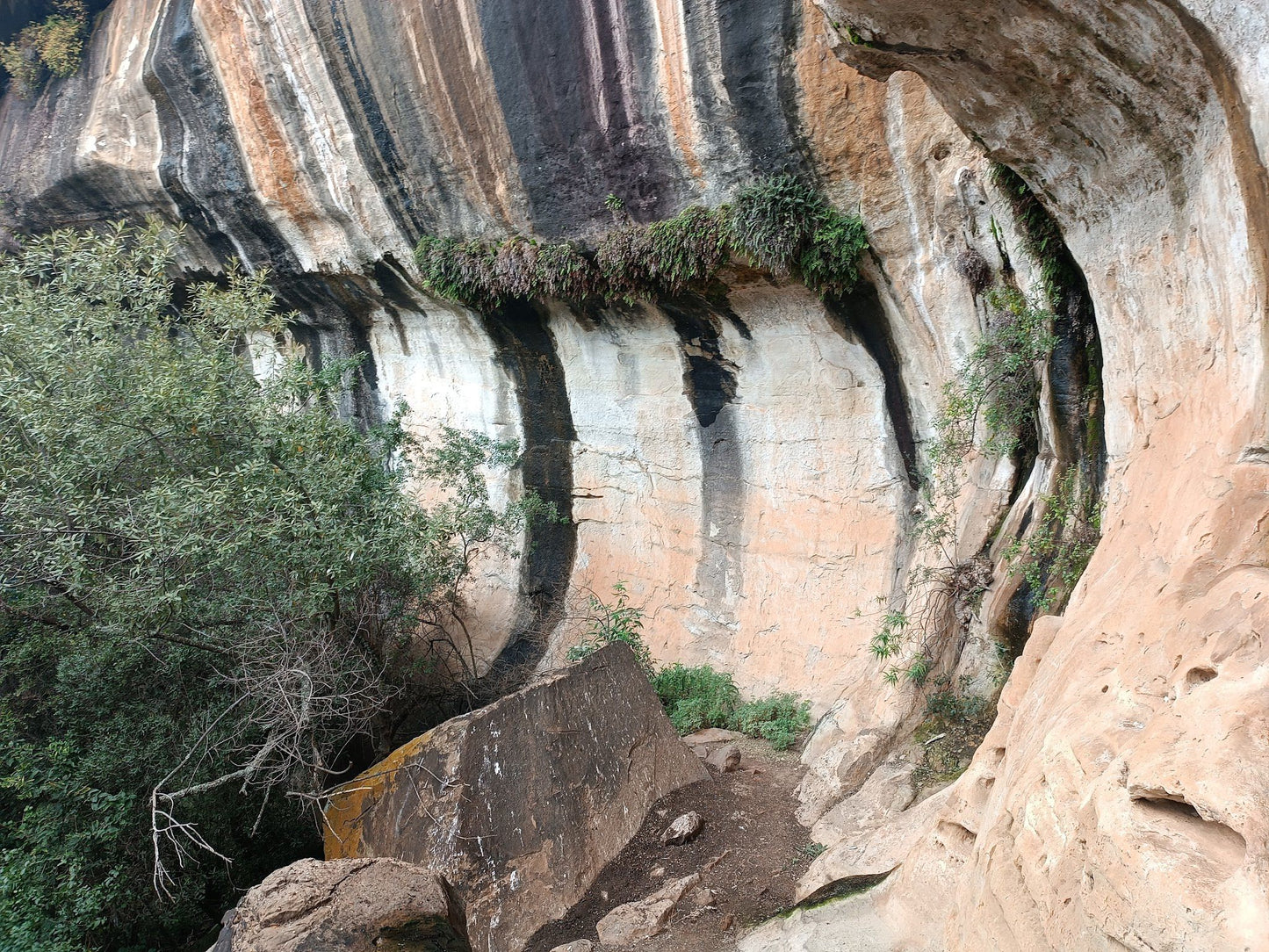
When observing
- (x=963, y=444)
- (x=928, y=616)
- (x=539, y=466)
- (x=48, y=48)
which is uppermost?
(x=48, y=48)

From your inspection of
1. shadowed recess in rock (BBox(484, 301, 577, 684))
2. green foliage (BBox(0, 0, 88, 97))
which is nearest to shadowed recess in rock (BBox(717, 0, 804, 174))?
shadowed recess in rock (BBox(484, 301, 577, 684))

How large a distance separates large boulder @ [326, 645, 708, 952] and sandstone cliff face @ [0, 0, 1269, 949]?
1605 mm

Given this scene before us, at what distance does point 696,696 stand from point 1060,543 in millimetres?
3946

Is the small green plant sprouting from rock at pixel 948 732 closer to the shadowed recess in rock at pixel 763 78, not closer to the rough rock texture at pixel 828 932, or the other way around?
the rough rock texture at pixel 828 932

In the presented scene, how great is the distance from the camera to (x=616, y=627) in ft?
25.8

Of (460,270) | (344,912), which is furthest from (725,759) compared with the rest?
(460,270)

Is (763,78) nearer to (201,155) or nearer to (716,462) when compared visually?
(716,462)

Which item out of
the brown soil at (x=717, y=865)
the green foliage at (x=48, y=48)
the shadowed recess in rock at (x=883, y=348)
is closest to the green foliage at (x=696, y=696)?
the brown soil at (x=717, y=865)

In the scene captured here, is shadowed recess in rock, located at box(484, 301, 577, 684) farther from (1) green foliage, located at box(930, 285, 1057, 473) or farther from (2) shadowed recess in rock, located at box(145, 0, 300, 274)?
(1) green foliage, located at box(930, 285, 1057, 473)

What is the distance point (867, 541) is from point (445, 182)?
17.8 ft

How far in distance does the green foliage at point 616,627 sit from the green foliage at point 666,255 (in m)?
3.09

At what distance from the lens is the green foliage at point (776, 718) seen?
6656 millimetres

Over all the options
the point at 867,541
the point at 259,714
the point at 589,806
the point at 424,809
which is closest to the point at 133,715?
the point at 259,714

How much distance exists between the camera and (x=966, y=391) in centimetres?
578
